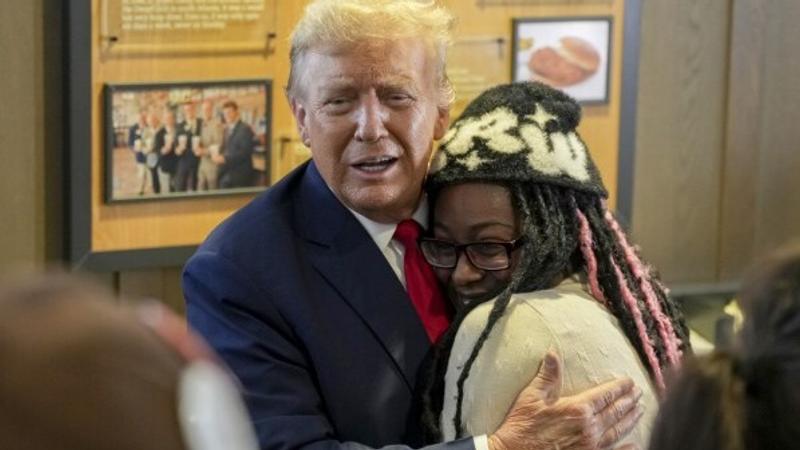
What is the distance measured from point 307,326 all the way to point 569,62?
1.79 meters

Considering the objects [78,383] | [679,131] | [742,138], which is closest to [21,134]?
[679,131]

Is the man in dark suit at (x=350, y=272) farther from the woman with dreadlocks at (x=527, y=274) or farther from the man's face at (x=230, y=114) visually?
the man's face at (x=230, y=114)

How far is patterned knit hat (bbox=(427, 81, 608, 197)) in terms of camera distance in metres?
2.20

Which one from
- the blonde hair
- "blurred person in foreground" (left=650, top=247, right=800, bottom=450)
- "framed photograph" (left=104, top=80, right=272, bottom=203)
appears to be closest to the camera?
"blurred person in foreground" (left=650, top=247, right=800, bottom=450)

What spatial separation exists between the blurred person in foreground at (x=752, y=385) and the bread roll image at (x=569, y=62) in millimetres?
2842

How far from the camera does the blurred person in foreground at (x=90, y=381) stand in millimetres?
642

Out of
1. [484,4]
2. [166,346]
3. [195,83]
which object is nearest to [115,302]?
[166,346]

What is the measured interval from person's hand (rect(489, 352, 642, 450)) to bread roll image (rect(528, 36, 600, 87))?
1798mm

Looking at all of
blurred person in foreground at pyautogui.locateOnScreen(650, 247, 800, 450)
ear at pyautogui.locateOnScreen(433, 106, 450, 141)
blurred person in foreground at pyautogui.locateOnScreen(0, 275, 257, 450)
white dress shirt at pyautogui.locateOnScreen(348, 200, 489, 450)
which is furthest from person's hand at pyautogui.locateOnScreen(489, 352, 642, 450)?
blurred person in foreground at pyautogui.locateOnScreen(0, 275, 257, 450)

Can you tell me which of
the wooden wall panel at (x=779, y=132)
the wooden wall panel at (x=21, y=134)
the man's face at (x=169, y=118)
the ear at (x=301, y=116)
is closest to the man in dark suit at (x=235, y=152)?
the man's face at (x=169, y=118)

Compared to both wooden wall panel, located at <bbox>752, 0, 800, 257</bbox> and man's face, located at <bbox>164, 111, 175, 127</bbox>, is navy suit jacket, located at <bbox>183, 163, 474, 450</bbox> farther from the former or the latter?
wooden wall panel, located at <bbox>752, 0, 800, 257</bbox>

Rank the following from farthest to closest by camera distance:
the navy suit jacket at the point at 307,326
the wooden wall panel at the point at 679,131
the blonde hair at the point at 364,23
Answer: the wooden wall panel at the point at 679,131 → the blonde hair at the point at 364,23 → the navy suit jacket at the point at 307,326

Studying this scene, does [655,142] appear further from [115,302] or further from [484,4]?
[115,302]

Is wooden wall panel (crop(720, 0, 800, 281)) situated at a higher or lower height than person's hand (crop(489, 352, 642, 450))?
higher
